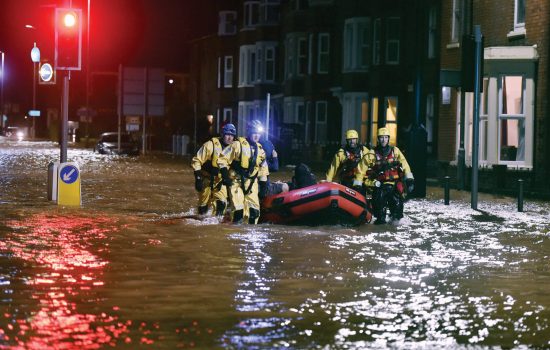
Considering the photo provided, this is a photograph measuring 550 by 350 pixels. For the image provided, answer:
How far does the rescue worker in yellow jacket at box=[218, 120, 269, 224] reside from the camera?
1930 cm

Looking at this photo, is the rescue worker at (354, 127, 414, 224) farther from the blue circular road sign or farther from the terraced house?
the terraced house

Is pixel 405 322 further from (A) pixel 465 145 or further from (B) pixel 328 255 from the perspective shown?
(A) pixel 465 145

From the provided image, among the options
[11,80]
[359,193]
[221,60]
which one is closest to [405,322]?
[359,193]

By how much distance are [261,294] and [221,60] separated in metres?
65.9

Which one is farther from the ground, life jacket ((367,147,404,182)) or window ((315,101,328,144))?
window ((315,101,328,144))

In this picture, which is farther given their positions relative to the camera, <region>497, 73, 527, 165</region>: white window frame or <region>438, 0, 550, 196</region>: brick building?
<region>497, 73, 527, 165</region>: white window frame

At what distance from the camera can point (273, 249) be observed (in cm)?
1554

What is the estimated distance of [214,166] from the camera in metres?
19.8

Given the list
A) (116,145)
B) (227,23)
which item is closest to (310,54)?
(116,145)

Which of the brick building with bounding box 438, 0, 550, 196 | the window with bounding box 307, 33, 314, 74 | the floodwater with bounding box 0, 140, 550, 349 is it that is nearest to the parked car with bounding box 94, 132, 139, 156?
the window with bounding box 307, 33, 314, 74

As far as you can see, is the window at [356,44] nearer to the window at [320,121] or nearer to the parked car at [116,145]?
the window at [320,121]

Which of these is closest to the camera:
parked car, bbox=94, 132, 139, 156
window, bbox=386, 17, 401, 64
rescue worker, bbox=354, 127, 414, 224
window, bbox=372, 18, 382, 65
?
rescue worker, bbox=354, 127, 414, 224

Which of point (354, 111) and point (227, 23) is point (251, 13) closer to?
point (227, 23)

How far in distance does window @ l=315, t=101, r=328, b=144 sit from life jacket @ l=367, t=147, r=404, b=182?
120 ft
